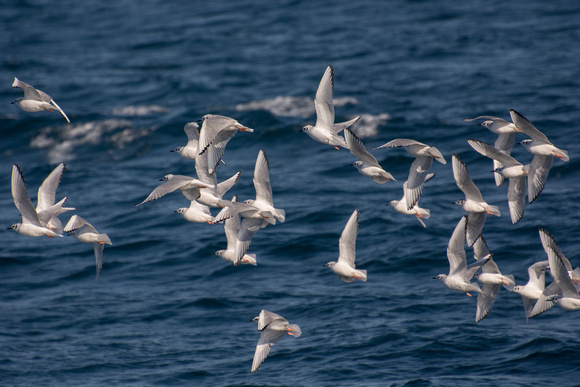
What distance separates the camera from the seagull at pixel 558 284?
1153 cm

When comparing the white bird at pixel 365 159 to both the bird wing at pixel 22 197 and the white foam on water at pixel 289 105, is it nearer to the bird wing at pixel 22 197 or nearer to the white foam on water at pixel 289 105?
the bird wing at pixel 22 197

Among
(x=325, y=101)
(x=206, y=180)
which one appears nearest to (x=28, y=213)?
(x=206, y=180)

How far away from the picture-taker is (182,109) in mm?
30344

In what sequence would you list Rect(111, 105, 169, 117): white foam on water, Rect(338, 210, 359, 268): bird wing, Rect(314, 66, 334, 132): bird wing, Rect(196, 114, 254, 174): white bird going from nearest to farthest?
Rect(196, 114, 254, 174): white bird
Rect(314, 66, 334, 132): bird wing
Rect(338, 210, 359, 268): bird wing
Rect(111, 105, 169, 117): white foam on water

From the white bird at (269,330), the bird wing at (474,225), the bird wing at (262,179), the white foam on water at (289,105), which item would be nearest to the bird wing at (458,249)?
the bird wing at (474,225)

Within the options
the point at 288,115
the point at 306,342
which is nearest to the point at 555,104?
the point at 288,115

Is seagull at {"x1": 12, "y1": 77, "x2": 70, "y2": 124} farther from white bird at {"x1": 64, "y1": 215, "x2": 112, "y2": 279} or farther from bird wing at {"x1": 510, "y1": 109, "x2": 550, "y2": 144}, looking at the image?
bird wing at {"x1": 510, "y1": 109, "x2": 550, "y2": 144}

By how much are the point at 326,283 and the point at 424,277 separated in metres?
2.42

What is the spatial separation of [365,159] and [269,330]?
3.52m

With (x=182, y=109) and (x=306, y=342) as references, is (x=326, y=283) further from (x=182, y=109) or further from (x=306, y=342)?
(x=182, y=109)

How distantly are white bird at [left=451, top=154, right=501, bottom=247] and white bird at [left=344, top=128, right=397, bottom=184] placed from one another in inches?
44.5

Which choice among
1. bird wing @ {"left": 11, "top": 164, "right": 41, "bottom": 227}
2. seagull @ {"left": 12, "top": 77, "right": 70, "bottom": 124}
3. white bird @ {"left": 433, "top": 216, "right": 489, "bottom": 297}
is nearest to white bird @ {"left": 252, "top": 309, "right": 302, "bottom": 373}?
white bird @ {"left": 433, "top": 216, "right": 489, "bottom": 297}

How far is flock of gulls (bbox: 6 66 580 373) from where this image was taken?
12.2m

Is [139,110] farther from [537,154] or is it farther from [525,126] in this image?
[525,126]
